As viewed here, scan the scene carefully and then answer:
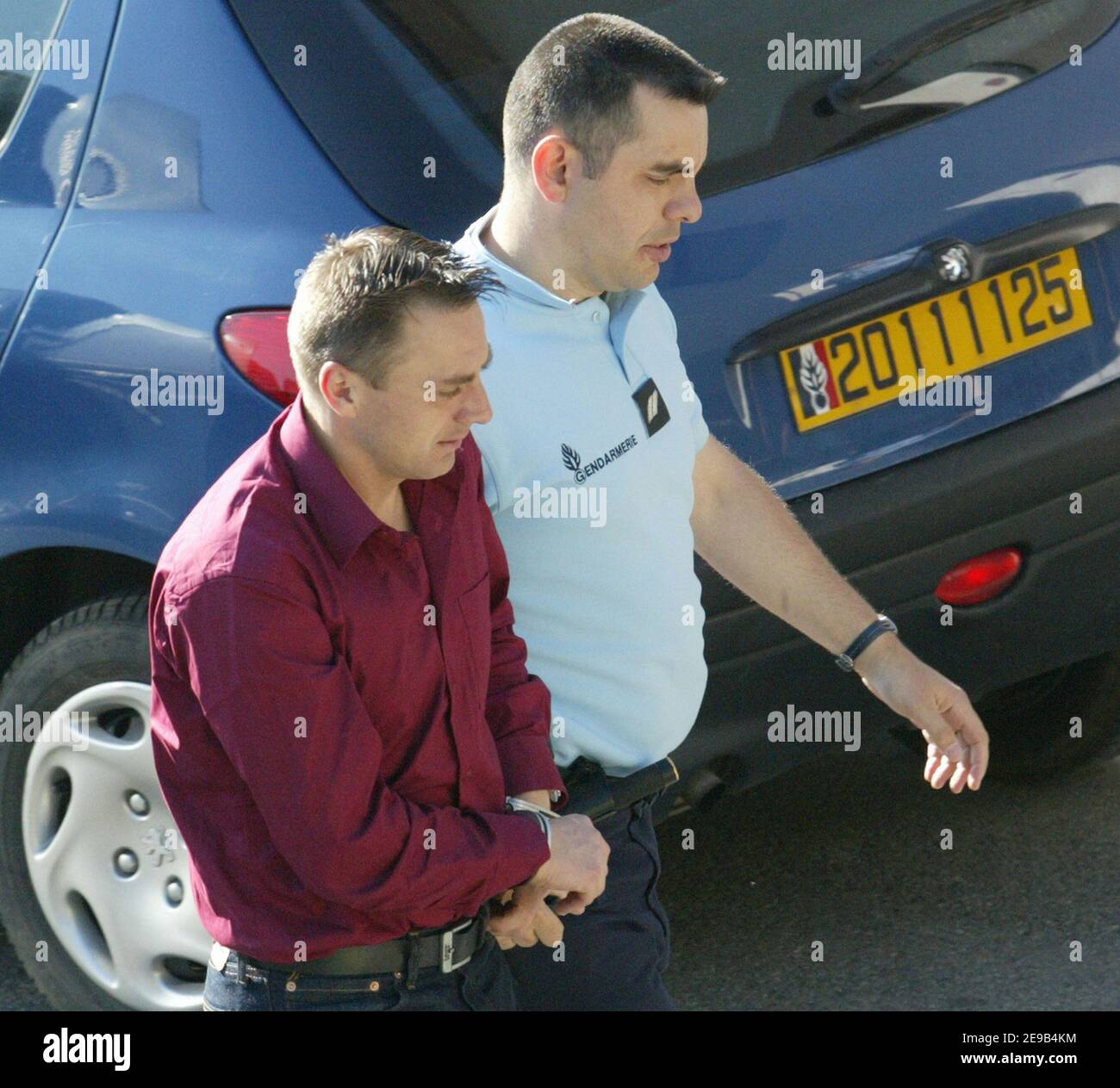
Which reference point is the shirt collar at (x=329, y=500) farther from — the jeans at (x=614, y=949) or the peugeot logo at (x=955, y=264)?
the peugeot logo at (x=955, y=264)

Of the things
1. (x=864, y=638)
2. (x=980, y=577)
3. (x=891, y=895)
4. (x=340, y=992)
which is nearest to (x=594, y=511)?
(x=864, y=638)

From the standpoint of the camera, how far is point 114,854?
10.7 ft

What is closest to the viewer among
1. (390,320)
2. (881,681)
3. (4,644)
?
(390,320)

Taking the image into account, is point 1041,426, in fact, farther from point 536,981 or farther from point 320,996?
point 320,996

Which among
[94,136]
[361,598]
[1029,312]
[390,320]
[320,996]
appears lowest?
[320,996]

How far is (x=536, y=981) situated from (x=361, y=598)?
693 millimetres

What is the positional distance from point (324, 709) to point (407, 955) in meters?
0.35

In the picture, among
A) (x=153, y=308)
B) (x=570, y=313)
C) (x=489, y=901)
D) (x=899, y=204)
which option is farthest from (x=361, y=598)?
(x=899, y=204)

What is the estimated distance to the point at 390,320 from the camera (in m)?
1.97

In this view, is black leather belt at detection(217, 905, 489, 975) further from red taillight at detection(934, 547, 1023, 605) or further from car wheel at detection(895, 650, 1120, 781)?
car wheel at detection(895, 650, 1120, 781)

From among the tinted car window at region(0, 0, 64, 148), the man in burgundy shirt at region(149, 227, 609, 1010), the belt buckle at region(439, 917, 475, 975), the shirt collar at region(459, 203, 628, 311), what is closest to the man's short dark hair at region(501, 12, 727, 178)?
the shirt collar at region(459, 203, 628, 311)

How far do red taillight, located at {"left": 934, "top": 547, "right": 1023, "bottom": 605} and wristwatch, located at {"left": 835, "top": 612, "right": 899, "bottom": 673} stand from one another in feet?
1.51

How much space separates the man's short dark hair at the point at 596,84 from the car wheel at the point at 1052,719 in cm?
189

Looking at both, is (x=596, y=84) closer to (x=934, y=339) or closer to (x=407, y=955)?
(x=934, y=339)
